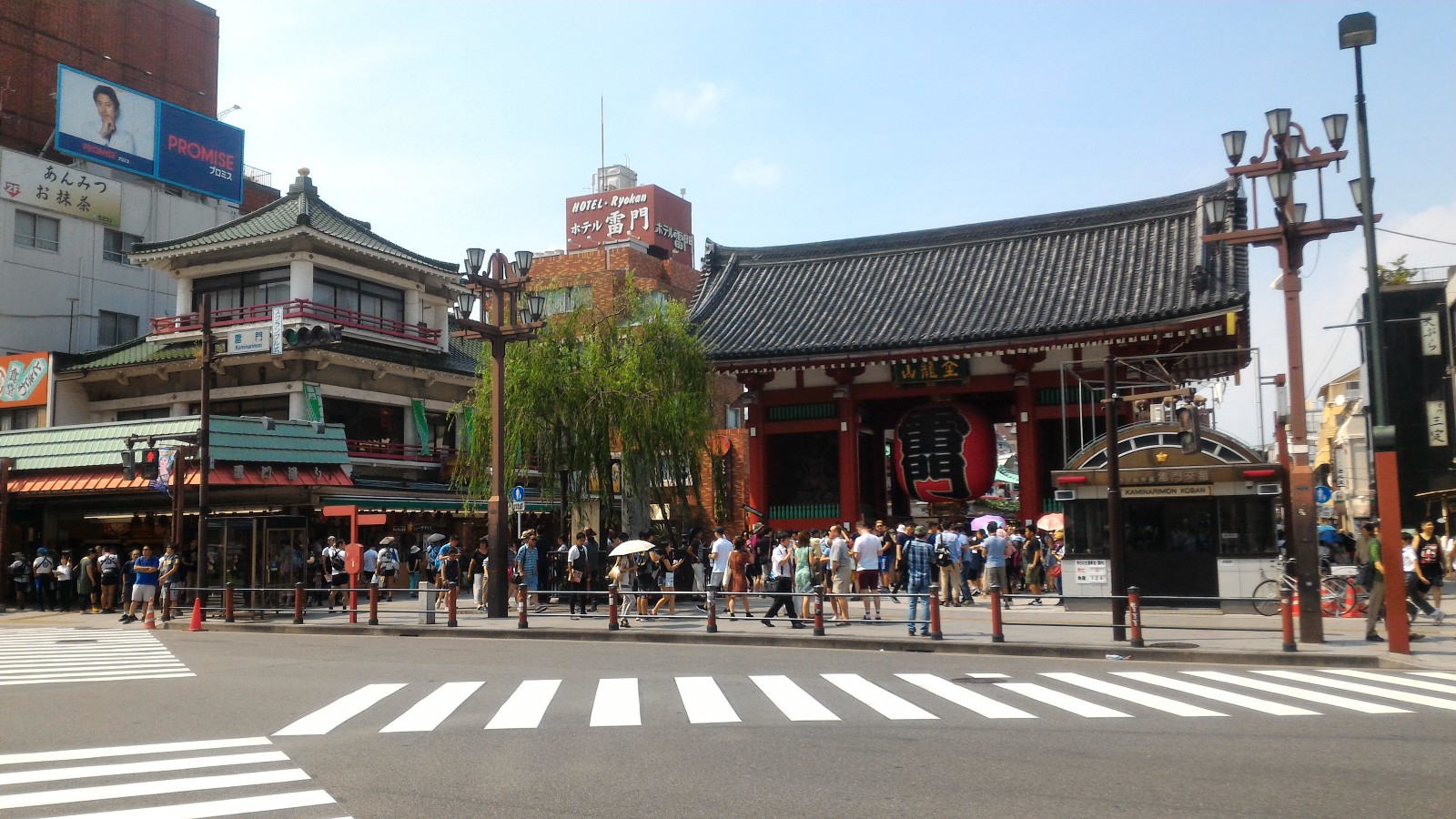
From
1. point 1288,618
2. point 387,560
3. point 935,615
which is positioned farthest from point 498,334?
point 1288,618

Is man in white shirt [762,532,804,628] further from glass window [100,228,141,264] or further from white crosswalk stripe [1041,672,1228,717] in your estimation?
glass window [100,228,141,264]

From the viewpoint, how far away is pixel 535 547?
82.5 ft

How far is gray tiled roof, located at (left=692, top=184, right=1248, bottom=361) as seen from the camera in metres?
26.8

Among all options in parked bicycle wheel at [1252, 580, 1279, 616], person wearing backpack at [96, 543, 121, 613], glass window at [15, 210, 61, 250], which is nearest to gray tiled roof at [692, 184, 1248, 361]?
parked bicycle wheel at [1252, 580, 1279, 616]

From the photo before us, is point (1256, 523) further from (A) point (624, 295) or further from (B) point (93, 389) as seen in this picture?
(B) point (93, 389)

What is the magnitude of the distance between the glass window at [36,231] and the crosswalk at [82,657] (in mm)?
23507

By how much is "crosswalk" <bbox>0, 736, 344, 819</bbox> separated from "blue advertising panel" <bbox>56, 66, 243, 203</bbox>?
137ft

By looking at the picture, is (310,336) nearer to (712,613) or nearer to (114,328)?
(712,613)

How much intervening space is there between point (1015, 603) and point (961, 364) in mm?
6208

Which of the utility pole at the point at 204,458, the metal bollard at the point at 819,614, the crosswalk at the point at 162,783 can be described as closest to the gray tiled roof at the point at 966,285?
the metal bollard at the point at 819,614

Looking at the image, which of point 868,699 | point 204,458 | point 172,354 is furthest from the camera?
point 172,354

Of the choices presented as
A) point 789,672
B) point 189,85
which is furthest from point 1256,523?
point 189,85

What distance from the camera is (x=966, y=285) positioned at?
31.0 metres

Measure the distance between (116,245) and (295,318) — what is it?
1469 centimetres
